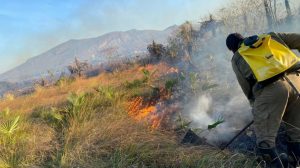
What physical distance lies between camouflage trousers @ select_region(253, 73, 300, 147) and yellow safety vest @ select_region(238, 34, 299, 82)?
0.16 metres

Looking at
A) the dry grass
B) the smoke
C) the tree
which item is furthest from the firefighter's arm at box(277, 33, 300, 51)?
the tree

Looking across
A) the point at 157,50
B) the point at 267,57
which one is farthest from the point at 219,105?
the point at 157,50

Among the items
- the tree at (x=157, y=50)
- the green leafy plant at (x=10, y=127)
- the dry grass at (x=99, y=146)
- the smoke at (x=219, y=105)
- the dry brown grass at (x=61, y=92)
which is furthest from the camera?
the tree at (x=157, y=50)

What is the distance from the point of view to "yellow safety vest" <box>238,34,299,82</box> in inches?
184

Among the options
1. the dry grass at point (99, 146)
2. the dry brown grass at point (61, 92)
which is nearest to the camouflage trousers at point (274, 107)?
the dry grass at point (99, 146)

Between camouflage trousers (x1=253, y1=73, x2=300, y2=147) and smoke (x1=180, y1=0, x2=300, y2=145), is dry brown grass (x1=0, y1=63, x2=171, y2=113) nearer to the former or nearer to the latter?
smoke (x1=180, y1=0, x2=300, y2=145)

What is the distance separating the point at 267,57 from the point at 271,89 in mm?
335

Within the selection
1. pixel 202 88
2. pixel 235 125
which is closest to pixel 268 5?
pixel 202 88

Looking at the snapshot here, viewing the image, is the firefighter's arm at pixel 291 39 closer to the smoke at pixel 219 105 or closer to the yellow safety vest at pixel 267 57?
the yellow safety vest at pixel 267 57

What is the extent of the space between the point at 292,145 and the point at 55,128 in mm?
3423

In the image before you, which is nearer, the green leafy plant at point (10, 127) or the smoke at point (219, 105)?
the green leafy plant at point (10, 127)

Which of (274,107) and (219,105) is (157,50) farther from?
(274,107)

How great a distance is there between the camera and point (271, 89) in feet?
15.6

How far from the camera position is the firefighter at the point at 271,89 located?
187 inches
